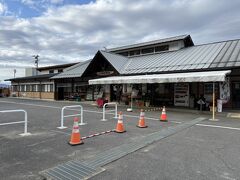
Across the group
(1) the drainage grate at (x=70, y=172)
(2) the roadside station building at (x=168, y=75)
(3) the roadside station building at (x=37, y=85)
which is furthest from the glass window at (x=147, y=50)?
(1) the drainage grate at (x=70, y=172)

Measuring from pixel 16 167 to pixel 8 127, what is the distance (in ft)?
15.5

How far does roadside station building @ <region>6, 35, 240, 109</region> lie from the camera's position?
12602 mm

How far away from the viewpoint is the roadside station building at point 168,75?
41.3 ft

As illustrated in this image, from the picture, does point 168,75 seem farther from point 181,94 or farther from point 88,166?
point 88,166

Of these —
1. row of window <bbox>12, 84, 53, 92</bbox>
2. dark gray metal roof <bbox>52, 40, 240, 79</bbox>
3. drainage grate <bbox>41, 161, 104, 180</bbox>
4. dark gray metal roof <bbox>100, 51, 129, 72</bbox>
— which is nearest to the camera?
drainage grate <bbox>41, 161, 104, 180</bbox>

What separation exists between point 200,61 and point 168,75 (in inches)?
125

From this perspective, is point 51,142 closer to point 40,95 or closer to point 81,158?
point 81,158

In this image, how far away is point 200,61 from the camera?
1455cm

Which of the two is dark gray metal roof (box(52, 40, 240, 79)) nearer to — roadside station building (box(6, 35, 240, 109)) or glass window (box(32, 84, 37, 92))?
roadside station building (box(6, 35, 240, 109))

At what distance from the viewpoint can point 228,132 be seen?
732cm

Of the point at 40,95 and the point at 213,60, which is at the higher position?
the point at 213,60

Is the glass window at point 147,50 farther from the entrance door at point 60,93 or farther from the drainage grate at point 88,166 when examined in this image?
the drainage grate at point 88,166

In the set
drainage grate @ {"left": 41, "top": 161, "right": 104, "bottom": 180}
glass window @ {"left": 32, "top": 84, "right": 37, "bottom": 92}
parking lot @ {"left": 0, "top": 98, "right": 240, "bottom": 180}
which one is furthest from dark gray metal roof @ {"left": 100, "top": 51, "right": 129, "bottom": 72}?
glass window @ {"left": 32, "top": 84, "right": 37, "bottom": 92}

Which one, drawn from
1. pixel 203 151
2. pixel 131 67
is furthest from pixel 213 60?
pixel 203 151
